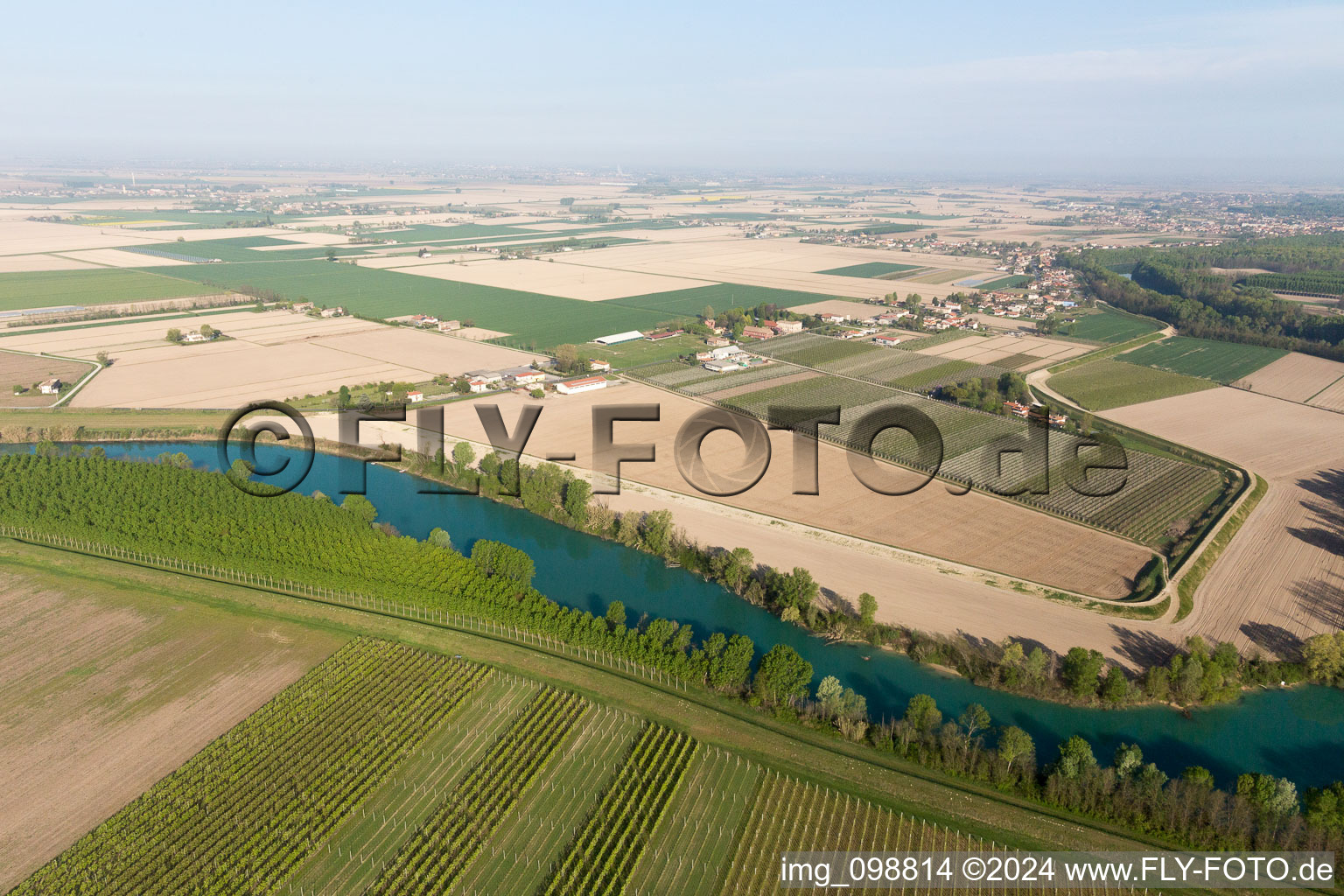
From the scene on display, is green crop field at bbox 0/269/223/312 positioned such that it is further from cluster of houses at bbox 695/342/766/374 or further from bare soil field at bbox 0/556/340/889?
bare soil field at bbox 0/556/340/889

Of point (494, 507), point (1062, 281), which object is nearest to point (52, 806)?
point (494, 507)

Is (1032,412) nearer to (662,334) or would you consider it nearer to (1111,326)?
(662,334)

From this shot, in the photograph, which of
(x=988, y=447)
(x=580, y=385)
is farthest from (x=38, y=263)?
(x=988, y=447)

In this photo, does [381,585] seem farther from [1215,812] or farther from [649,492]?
[1215,812]

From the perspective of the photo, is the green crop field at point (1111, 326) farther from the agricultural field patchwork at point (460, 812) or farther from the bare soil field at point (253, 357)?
the agricultural field patchwork at point (460, 812)

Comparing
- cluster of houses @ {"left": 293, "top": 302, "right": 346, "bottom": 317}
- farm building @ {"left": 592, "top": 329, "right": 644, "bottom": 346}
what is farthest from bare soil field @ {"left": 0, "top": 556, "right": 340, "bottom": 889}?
cluster of houses @ {"left": 293, "top": 302, "right": 346, "bottom": 317}

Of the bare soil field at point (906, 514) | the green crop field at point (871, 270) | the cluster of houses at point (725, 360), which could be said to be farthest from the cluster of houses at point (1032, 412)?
the green crop field at point (871, 270)

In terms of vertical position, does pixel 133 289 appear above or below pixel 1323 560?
above
